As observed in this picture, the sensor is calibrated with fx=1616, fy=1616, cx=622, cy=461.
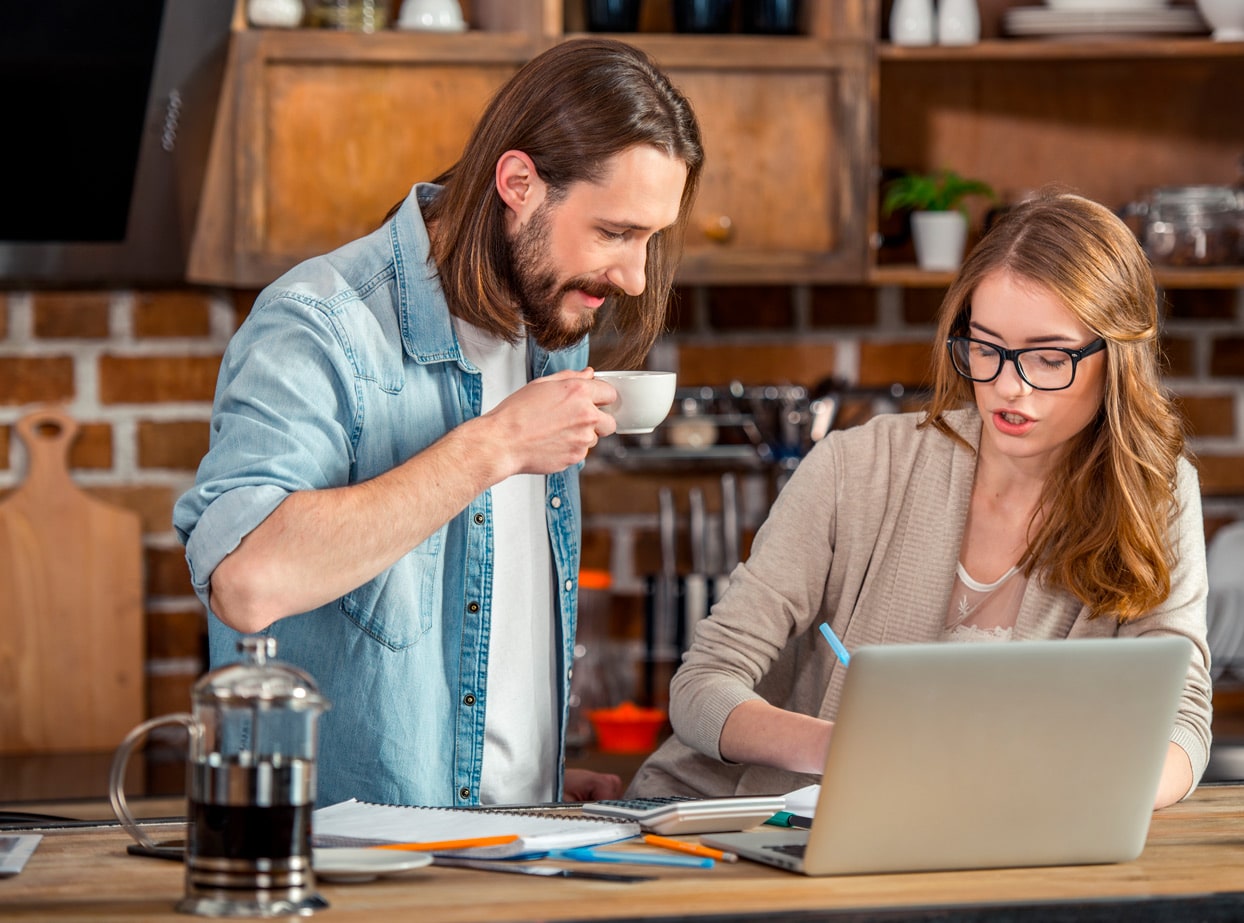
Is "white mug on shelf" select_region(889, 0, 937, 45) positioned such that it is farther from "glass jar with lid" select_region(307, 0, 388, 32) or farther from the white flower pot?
"glass jar with lid" select_region(307, 0, 388, 32)

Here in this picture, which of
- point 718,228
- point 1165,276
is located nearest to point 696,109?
point 718,228

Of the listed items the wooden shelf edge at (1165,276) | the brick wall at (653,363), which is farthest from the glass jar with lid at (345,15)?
the wooden shelf edge at (1165,276)

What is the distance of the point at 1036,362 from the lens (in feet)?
5.42

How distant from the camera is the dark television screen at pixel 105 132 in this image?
2.43 meters

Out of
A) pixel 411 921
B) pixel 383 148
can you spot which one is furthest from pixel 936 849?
pixel 383 148

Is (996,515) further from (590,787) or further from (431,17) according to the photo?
(431,17)

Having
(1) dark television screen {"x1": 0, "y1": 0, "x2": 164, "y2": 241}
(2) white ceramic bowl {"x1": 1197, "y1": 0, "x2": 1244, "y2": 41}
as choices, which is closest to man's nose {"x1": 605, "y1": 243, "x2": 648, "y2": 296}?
(1) dark television screen {"x1": 0, "y1": 0, "x2": 164, "y2": 241}

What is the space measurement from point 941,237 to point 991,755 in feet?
5.46

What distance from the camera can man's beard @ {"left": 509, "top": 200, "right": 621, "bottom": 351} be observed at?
5.26 ft

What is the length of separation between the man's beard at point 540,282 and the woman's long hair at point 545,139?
1 cm

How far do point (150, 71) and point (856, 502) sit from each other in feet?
4.53

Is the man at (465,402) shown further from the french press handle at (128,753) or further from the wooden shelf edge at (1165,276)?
the wooden shelf edge at (1165,276)

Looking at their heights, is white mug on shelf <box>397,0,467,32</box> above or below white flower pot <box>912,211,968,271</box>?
above

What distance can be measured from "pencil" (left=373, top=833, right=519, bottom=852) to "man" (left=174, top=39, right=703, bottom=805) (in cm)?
30
